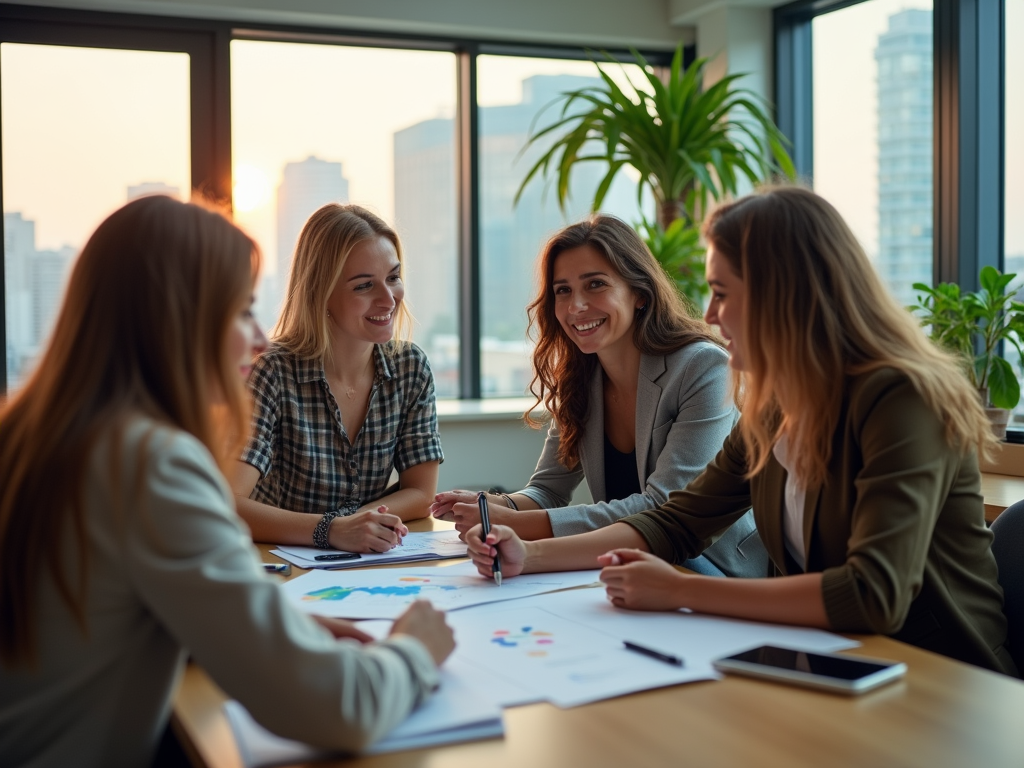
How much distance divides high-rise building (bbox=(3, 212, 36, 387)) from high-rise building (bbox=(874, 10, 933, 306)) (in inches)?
131

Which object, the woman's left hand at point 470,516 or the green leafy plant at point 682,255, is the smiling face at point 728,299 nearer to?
the woman's left hand at point 470,516

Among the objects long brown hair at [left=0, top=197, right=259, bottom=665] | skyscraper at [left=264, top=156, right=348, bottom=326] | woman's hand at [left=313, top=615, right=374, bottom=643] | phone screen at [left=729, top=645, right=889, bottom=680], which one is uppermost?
skyscraper at [left=264, top=156, right=348, bottom=326]

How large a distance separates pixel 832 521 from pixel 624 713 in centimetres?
55

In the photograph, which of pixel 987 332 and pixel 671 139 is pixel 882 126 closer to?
pixel 671 139

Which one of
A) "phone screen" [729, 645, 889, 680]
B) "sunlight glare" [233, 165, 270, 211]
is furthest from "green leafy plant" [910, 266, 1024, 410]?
"sunlight glare" [233, 165, 270, 211]

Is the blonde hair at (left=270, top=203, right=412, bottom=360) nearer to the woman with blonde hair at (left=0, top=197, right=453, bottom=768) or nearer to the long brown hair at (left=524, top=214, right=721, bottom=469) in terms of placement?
the long brown hair at (left=524, top=214, right=721, bottom=469)

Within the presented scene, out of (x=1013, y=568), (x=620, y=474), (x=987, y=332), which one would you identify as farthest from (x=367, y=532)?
(x=987, y=332)

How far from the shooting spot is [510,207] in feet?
15.0

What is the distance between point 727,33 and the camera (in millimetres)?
4352

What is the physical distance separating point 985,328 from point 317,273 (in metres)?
1.97

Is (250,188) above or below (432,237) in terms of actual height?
above

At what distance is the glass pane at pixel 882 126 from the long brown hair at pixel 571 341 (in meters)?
1.72

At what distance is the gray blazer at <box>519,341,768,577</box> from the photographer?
1.99m

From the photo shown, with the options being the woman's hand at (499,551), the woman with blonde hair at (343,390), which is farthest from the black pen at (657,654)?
the woman with blonde hair at (343,390)
